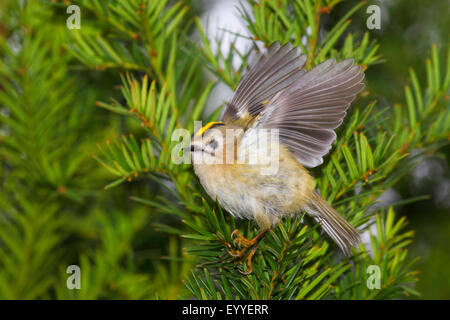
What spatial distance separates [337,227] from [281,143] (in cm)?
23

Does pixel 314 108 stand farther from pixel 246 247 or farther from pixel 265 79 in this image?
pixel 246 247

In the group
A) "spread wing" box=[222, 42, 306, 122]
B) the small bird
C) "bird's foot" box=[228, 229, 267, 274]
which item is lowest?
"bird's foot" box=[228, 229, 267, 274]

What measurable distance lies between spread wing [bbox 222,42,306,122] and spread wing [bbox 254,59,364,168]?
0.16ft

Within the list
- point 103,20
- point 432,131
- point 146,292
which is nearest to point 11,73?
point 103,20

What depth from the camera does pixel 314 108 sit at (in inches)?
37.0

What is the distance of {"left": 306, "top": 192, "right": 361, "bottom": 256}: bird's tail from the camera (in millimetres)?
959

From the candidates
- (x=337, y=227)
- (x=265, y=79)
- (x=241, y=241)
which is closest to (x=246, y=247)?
(x=241, y=241)

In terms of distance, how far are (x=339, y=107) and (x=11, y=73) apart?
0.93 meters

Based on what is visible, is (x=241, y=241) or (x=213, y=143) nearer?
(x=241, y=241)

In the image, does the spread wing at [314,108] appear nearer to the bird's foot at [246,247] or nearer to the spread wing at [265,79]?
the spread wing at [265,79]

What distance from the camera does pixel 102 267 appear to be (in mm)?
1223

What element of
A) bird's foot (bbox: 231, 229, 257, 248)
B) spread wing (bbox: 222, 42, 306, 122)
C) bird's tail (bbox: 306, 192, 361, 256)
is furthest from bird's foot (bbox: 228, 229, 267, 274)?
spread wing (bbox: 222, 42, 306, 122)

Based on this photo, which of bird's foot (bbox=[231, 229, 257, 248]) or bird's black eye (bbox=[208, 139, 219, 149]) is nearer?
bird's foot (bbox=[231, 229, 257, 248])

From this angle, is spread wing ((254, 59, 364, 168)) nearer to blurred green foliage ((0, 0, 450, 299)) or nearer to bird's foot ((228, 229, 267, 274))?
blurred green foliage ((0, 0, 450, 299))
